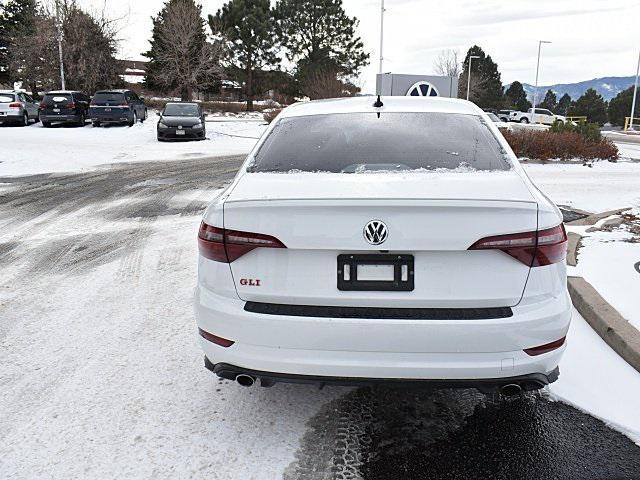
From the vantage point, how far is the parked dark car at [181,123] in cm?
2338


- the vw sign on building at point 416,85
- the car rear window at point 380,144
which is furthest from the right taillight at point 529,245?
the vw sign on building at point 416,85

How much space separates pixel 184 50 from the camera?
47000 mm

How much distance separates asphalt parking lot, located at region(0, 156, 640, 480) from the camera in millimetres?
2877

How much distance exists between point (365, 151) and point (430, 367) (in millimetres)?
1465

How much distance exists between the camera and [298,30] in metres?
58.3

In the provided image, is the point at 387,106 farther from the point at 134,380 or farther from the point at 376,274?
the point at 134,380

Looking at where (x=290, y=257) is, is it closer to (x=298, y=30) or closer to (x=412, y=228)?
(x=412, y=228)

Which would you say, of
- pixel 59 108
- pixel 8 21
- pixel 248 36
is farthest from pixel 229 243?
pixel 8 21

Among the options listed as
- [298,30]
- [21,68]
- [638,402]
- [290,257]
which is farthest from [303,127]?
[298,30]

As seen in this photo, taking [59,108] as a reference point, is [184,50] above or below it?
above

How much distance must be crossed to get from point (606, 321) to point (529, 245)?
6.69 feet

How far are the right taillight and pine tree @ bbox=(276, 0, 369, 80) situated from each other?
183 ft

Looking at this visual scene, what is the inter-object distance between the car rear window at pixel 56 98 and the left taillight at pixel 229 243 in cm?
2756

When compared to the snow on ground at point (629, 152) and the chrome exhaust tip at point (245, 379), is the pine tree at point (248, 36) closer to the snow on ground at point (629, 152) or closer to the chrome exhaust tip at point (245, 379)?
the snow on ground at point (629, 152)
